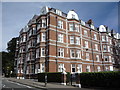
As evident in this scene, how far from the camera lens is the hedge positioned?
13592 mm

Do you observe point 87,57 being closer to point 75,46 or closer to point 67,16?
point 75,46

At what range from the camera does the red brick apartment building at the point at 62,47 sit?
87.4 feet

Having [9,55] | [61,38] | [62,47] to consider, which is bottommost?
[9,55]

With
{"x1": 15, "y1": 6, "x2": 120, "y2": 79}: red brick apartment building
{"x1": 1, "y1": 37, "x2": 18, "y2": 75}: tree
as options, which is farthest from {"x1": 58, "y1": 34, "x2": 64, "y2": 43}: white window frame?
{"x1": 1, "y1": 37, "x2": 18, "y2": 75}: tree

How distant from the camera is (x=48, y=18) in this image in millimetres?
28078

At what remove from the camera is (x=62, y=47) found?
28.3 meters

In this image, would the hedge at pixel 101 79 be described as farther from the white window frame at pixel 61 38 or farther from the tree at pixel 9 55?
the tree at pixel 9 55

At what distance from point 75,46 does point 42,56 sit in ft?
25.1

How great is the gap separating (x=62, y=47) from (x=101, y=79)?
14.4 m

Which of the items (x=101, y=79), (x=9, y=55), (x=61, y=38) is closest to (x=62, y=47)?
(x=61, y=38)

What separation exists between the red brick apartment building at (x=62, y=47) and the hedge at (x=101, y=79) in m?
8.40

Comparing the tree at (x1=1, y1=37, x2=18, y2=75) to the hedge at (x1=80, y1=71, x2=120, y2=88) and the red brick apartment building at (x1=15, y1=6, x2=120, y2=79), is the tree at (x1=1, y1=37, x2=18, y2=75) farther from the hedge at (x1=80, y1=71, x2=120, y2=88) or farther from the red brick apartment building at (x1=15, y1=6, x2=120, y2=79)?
the hedge at (x1=80, y1=71, x2=120, y2=88)

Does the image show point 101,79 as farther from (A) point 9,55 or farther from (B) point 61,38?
(A) point 9,55

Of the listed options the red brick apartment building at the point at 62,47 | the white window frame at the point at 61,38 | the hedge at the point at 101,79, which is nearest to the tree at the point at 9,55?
the red brick apartment building at the point at 62,47
